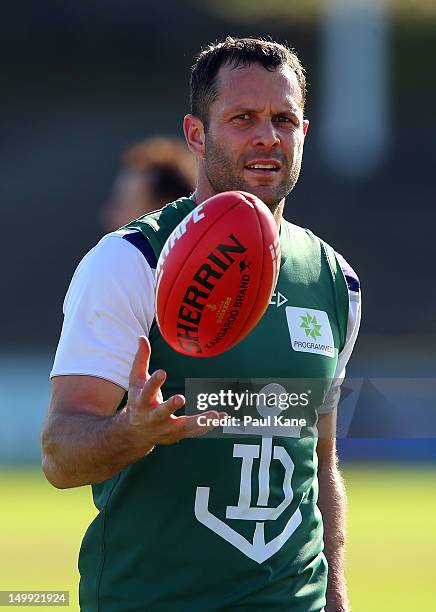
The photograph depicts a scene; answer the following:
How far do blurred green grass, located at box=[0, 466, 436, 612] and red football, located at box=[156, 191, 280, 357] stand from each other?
3696mm

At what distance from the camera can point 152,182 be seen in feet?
18.5

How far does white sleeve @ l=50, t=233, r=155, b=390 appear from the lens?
2762 millimetres

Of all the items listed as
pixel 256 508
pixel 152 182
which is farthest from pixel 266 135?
pixel 152 182

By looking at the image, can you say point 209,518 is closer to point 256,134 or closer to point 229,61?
point 256,134

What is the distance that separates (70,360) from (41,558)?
4.70 meters

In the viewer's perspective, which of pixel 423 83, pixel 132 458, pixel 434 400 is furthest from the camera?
pixel 423 83

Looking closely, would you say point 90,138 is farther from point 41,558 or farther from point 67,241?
point 41,558

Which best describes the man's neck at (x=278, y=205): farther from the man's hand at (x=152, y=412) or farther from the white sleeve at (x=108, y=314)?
the man's hand at (x=152, y=412)

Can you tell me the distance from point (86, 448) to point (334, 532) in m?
1.00

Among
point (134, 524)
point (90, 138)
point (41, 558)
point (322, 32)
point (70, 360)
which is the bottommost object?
point (41, 558)

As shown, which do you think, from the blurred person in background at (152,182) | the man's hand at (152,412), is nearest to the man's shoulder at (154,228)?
the man's hand at (152,412)

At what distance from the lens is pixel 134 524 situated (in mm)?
2908

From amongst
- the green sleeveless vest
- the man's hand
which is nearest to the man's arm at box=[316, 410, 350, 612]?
the green sleeveless vest

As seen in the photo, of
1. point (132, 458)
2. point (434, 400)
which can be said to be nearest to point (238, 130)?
point (132, 458)
